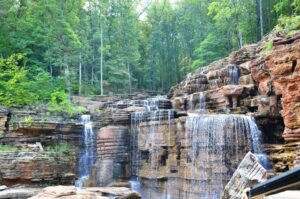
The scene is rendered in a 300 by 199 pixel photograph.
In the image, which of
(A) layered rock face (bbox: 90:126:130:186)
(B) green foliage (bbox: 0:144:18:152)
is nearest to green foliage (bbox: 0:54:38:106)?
(B) green foliage (bbox: 0:144:18:152)

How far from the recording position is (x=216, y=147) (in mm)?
11969

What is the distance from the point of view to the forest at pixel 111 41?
20425 mm

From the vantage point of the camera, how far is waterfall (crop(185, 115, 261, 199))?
11.6 m

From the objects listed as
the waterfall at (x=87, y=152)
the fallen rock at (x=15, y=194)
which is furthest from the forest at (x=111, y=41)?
the fallen rock at (x=15, y=194)

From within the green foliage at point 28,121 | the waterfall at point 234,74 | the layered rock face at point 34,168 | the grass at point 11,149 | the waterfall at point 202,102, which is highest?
the waterfall at point 234,74

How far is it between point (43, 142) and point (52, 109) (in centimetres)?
209

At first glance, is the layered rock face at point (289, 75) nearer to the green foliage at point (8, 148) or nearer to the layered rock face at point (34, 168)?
the layered rock face at point (34, 168)

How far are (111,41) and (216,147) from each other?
1968 centimetres

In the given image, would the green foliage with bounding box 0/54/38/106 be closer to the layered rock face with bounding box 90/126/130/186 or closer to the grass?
the grass

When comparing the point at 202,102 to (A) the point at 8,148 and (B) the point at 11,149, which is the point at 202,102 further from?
(A) the point at 8,148

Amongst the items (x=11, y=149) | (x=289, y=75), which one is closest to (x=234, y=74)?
(x=289, y=75)

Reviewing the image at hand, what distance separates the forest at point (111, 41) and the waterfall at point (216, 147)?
24.4 feet

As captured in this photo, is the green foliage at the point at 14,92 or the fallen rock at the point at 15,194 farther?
the green foliage at the point at 14,92

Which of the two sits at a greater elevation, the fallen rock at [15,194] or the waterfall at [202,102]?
the waterfall at [202,102]
